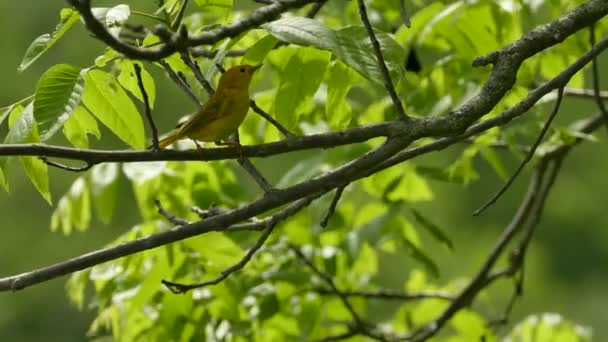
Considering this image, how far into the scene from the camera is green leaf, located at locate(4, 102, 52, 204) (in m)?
2.97

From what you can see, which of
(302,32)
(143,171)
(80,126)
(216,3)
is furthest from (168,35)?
(143,171)

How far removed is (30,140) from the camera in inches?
132

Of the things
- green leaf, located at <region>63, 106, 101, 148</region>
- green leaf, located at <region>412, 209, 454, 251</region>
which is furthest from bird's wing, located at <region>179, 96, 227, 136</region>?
green leaf, located at <region>412, 209, 454, 251</region>

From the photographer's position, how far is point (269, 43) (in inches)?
125

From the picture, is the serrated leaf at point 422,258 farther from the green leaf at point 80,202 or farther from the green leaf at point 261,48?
the green leaf at point 261,48

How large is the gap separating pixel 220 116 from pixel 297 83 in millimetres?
374

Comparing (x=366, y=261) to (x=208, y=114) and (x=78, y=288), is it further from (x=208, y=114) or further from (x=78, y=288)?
(x=208, y=114)

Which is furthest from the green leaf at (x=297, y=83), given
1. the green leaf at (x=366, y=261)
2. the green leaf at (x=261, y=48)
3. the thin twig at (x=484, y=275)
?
the green leaf at (x=366, y=261)

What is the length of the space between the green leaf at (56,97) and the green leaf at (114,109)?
475 millimetres

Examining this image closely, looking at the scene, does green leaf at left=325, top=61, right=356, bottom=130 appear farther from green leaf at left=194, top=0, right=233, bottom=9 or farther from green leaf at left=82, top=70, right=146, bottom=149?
green leaf at left=82, top=70, right=146, bottom=149

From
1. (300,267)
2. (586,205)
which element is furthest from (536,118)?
(586,205)

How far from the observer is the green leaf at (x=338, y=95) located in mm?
3391

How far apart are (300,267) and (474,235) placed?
20623 millimetres

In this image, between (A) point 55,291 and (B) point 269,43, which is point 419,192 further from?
(A) point 55,291
